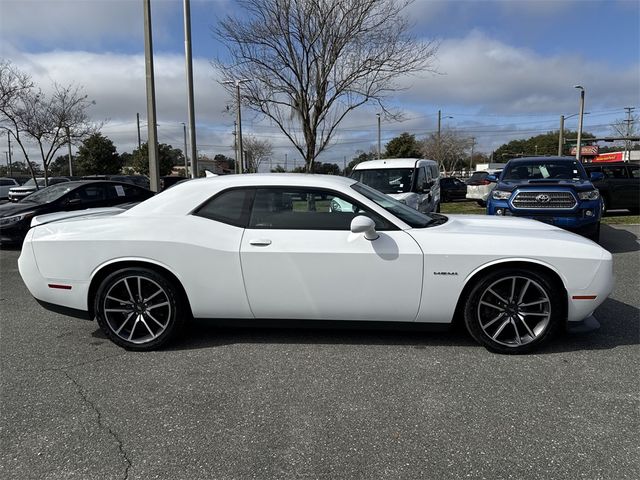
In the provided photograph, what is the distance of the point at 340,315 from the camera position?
377 cm

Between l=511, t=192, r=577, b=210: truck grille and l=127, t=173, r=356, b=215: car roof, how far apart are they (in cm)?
505

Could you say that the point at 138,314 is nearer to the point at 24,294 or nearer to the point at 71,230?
the point at 71,230

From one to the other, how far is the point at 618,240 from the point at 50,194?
11750 mm

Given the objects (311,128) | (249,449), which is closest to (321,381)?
(249,449)

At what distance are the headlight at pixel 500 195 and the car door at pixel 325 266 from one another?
17.5 ft

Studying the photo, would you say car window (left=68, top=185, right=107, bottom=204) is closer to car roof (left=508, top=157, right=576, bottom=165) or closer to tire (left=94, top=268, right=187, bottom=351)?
tire (left=94, top=268, right=187, bottom=351)

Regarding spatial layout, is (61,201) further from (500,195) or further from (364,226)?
(500,195)

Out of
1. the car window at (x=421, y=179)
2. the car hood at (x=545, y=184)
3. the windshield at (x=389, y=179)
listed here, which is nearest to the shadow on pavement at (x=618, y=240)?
the car hood at (x=545, y=184)

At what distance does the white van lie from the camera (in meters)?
10.5

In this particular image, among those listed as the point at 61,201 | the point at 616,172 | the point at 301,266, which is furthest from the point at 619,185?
the point at 61,201

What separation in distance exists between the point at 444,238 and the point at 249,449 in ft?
6.94

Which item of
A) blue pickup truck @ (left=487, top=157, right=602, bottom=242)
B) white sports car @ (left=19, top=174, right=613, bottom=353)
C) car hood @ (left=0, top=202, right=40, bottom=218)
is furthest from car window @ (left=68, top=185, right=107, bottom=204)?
blue pickup truck @ (left=487, top=157, right=602, bottom=242)

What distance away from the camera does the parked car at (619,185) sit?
13.6 m

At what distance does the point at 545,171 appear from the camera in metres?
9.14
